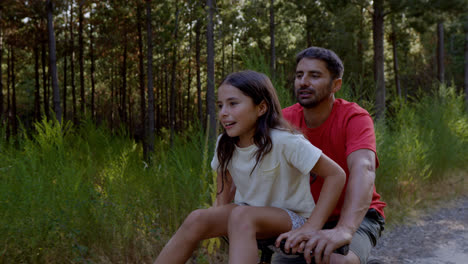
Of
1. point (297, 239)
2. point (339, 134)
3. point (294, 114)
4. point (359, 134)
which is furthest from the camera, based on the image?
point (294, 114)

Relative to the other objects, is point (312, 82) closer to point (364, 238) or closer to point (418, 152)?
point (364, 238)

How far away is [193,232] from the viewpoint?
6.46 ft

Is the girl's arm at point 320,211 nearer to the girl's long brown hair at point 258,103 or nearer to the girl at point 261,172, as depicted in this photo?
the girl at point 261,172

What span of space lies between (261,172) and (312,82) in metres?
0.65

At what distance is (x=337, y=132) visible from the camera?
7.64 feet

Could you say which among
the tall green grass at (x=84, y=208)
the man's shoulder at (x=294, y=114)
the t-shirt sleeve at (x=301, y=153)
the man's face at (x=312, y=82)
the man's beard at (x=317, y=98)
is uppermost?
the man's face at (x=312, y=82)

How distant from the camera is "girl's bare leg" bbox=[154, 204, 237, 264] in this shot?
6.36 feet

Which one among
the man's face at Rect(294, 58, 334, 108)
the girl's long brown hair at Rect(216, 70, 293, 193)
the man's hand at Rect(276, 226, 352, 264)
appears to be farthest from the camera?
the man's face at Rect(294, 58, 334, 108)

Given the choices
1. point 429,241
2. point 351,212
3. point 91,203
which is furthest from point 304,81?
point 429,241

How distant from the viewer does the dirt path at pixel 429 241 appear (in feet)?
14.3

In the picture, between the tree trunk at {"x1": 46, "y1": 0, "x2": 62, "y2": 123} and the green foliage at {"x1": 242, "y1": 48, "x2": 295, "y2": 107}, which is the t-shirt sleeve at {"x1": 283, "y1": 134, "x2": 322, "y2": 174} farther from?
the tree trunk at {"x1": 46, "y1": 0, "x2": 62, "y2": 123}

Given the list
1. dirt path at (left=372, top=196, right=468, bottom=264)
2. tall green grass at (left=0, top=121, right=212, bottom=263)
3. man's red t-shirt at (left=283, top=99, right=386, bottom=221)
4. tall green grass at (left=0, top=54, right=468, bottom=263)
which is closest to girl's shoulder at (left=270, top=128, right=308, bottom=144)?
man's red t-shirt at (left=283, top=99, right=386, bottom=221)

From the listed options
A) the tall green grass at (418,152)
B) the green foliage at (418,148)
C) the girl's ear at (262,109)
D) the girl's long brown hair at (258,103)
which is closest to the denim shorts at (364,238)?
the girl's long brown hair at (258,103)

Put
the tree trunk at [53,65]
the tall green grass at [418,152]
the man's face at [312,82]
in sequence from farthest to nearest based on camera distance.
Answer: the tree trunk at [53,65]
the tall green grass at [418,152]
the man's face at [312,82]
